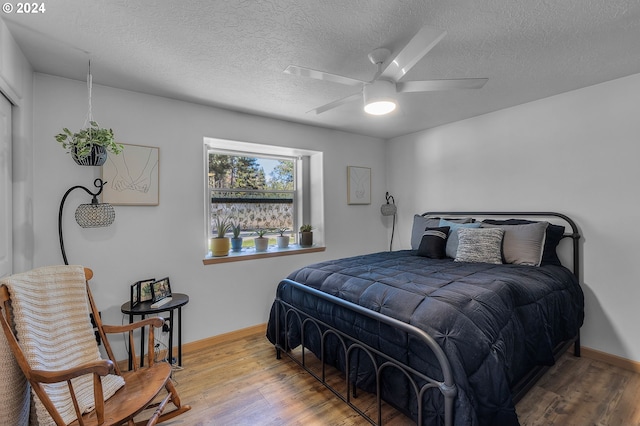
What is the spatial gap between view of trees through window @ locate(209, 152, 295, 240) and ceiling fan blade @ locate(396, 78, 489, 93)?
2188 millimetres

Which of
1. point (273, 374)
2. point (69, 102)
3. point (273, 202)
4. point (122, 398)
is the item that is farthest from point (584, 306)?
point (69, 102)

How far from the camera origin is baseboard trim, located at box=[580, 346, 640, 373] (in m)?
2.39

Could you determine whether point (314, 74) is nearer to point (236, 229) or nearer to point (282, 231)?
point (236, 229)

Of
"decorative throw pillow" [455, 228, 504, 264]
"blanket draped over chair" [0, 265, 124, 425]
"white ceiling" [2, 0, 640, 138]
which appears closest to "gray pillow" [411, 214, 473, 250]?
"decorative throw pillow" [455, 228, 504, 264]

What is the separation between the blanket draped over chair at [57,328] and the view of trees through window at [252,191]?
165 centimetres

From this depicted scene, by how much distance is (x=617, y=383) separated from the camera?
7.27 ft

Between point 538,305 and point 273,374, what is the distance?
79.0 inches

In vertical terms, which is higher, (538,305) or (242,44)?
(242,44)

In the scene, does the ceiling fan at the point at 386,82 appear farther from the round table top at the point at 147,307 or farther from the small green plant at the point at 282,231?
the small green plant at the point at 282,231

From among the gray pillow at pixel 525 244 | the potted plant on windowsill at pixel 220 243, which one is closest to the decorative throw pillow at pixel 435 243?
the gray pillow at pixel 525 244

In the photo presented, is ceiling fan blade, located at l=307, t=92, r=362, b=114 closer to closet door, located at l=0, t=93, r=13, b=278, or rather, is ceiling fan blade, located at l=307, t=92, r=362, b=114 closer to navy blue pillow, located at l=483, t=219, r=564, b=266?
closet door, located at l=0, t=93, r=13, b=278

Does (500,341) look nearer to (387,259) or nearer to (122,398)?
(387,259)

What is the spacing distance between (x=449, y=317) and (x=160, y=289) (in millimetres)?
2238

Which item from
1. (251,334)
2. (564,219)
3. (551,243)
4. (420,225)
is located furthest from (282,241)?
(564,219)
